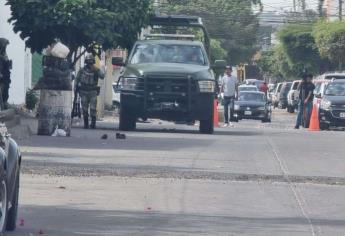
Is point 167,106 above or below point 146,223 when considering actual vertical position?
above

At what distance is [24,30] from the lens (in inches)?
1152

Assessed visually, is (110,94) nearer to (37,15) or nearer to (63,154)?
(37,15)

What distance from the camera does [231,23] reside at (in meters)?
96.9

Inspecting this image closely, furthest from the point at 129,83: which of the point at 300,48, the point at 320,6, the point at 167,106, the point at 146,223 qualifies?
the point at 320,6

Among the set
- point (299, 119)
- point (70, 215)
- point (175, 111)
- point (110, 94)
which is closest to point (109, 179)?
point (70, 215)

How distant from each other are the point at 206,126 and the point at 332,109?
9.66m

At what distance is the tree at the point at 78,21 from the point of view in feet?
93.9

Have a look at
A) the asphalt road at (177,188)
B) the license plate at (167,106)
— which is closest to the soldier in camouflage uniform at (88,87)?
the license plate at (167,106)

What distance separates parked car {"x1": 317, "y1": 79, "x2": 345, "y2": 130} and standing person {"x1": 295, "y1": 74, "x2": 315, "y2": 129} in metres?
0.60

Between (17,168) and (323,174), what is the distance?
7.50 metres

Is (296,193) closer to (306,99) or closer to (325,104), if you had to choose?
(306,99)

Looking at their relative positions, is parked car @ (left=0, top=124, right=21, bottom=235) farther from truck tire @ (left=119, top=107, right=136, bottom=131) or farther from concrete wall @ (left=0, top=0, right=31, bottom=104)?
concrete wall @ (left=0, top=0, right=31, bottom=104)

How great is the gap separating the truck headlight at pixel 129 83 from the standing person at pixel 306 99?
1022 cm

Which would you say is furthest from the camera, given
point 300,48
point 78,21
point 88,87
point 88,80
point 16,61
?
point 300,48
